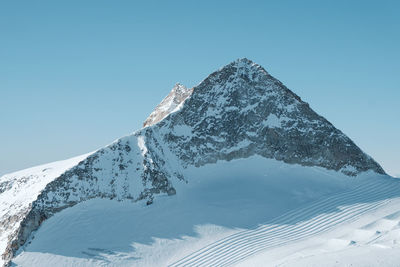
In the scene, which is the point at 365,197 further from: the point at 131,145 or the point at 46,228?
the point at 46,228

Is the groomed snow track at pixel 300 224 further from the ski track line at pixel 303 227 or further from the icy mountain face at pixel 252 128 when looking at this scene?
the icy mountain face at pixel 252 128

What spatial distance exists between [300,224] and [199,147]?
1352 cm

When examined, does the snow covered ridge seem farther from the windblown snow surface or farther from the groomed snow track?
the groomed snow track

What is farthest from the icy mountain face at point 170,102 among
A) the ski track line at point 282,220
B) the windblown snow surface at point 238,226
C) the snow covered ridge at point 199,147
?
the ski track line at point 282,220

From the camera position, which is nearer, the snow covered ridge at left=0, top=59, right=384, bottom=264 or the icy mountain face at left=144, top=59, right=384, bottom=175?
the snow covered ridge at left=0, top=59, right=384, bottom=264

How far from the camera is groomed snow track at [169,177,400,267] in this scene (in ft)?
101

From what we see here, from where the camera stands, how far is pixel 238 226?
34.5m

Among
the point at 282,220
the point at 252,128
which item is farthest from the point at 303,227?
the point at 252,128

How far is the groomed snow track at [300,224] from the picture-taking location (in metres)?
30.9

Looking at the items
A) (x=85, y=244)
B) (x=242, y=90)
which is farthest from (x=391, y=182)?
(x=85, y=244)

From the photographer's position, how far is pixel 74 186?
3544 cm

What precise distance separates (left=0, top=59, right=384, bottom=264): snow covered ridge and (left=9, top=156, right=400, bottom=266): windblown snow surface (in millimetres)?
1462

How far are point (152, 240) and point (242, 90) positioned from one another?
2163 centimetres

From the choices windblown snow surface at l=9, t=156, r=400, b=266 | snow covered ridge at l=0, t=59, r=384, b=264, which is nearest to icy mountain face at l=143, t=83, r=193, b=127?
snow covered ridge at l=0, t=59, r=384, b=264
